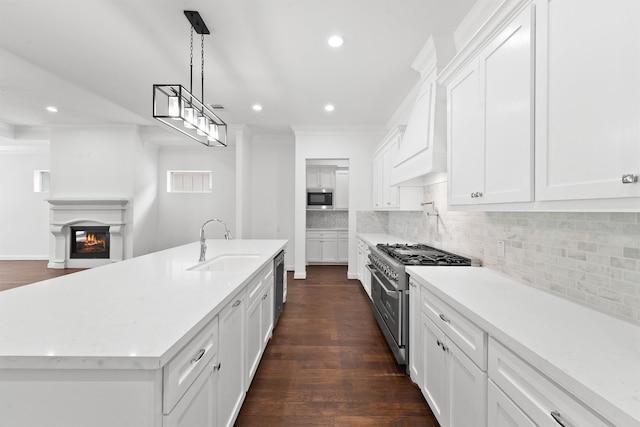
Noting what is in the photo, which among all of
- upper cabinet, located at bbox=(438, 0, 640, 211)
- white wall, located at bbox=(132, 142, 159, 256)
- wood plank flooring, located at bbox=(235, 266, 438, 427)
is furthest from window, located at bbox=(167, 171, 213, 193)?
upper cabinet, located at bbox=(438, 0, 640, 211)

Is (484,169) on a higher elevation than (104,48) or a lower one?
lower

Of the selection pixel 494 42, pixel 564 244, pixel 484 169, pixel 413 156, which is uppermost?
pixel 494 42

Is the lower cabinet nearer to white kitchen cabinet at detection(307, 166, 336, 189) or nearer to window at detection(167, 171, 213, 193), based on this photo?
white kitchen cabinet at detection(307, 166, 336, 189)

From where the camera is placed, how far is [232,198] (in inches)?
287

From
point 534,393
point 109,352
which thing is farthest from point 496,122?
point 109,352

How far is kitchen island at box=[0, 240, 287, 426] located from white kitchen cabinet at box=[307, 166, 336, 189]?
5677mm

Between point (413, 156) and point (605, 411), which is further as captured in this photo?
point (413, 156)

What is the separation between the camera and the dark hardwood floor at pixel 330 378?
5.99ft

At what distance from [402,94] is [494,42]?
2637 millimetres

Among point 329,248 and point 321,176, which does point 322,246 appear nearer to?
point 329,248

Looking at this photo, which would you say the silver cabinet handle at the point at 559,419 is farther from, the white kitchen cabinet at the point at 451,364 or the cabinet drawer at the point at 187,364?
the cabinet drawer at the point at 187,364

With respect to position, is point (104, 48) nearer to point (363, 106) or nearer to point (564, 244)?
point (363, 106)

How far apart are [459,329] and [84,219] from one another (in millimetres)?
7449

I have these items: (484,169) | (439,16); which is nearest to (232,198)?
(439,16)
